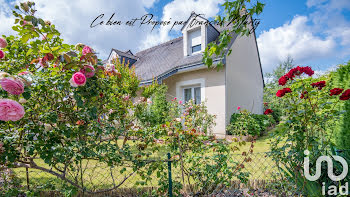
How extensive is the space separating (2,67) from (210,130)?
6.67m

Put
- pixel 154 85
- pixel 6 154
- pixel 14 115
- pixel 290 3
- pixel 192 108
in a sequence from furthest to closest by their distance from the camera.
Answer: pixel 154 85
pixel 192 108
pixel 290 3
pixel 6 154
pixel 14 115

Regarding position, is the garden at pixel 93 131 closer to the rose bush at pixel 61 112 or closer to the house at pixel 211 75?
the rose bush at pixel 61 112

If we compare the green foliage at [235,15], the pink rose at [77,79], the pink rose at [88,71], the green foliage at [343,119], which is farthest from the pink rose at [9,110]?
the green foliage at [343,119]

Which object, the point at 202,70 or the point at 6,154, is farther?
the point at 202,70

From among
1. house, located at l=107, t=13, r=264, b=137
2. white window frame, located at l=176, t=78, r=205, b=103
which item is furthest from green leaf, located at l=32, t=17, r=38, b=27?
Answer: white window frame, located at l=176, t=78, r=205, b=103

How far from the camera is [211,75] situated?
Result: 789 centimetres

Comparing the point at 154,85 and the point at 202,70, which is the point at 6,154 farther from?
the point at 202,70

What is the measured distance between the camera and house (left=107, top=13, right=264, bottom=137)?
7621 millimetres

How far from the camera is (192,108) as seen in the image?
6355 millimetres

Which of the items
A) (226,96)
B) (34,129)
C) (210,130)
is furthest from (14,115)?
(226,96)

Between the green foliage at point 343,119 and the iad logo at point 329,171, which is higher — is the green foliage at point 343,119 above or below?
above

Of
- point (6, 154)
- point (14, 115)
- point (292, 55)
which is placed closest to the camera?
point (14, 115)

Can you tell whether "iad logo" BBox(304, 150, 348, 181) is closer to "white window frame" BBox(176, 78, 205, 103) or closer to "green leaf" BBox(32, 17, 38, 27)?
"green leaf" BBox(32, 17, 38, 27)

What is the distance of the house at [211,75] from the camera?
25.0 feet
